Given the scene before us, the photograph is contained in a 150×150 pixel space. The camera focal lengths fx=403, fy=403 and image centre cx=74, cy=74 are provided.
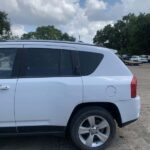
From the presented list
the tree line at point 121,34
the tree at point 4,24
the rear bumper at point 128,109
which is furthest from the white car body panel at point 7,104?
the tree at point 4,24

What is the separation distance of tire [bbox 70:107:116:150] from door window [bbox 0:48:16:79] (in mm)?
1301

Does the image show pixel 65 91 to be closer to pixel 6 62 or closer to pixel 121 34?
pixel 6 62

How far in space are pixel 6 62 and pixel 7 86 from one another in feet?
1.33

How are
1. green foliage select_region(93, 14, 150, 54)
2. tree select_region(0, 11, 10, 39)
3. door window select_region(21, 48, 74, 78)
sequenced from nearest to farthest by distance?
door window select_region(21, 48, 74, 78) < tree select_region(0, 11, 10, 39) < green foliage select_region(93, 14, 150, 54)

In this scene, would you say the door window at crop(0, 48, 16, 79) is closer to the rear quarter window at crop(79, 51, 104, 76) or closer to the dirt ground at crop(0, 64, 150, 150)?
the rear quarter window at crop(79, 51, 104, 76)

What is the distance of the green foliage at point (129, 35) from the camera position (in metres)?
92.0

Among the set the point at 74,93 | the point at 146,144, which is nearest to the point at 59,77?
the point at 74,93

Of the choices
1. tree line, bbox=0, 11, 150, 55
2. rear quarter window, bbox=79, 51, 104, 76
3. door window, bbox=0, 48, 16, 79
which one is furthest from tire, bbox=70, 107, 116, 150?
tree line, bbox=0, 11, 150, 55

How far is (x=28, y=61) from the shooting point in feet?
21.3

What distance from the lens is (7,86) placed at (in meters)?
6.27

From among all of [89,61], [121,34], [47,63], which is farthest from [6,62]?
[121,34]

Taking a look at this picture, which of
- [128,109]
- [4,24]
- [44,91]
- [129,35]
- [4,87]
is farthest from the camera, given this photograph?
[129,35]

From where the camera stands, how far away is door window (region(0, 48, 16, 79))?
6.36 metres

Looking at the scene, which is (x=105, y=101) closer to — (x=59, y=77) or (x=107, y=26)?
(x=59, y=77)
